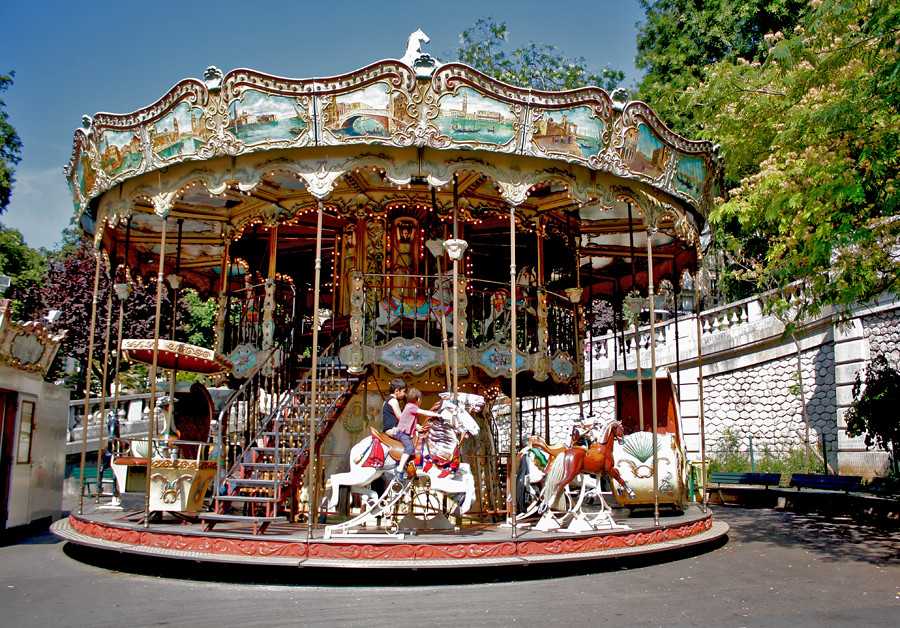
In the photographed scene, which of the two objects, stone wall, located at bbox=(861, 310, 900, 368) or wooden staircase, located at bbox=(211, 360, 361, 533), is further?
stone wall, located at bbox=(861, 310, 900, 368)

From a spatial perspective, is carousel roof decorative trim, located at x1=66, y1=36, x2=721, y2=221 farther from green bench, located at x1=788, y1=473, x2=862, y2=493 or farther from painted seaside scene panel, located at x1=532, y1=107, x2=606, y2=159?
green bench, located at x1=788, y1=473, x2=862, y2=493

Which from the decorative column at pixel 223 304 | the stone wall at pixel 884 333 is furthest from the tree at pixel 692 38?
the decorative column at pixel 223 304

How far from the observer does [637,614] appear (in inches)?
295

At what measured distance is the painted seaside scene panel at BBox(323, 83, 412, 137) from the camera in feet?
34.7

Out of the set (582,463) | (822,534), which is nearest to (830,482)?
(822,534)

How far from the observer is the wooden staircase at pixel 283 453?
1135cm

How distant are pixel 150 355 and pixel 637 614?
8.30m

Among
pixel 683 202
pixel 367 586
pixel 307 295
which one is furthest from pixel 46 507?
pixel 683 202

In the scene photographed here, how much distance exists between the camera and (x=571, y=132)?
1126 cm

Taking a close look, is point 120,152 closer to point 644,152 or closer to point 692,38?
point 644,152

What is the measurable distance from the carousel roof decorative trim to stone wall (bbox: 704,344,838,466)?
12917 millimetres

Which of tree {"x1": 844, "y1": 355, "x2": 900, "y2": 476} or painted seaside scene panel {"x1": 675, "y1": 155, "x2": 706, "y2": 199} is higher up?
painted seaside scene panel {"x1": 675, "y1": 155, "x2": 706, "y2": 199}

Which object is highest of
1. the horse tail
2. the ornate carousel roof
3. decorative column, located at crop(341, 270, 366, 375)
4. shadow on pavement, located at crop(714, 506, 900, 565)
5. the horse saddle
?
the ornate carousel roof

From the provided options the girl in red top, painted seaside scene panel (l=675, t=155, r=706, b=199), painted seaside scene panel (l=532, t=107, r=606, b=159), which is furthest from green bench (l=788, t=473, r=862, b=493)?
the girl in red top
